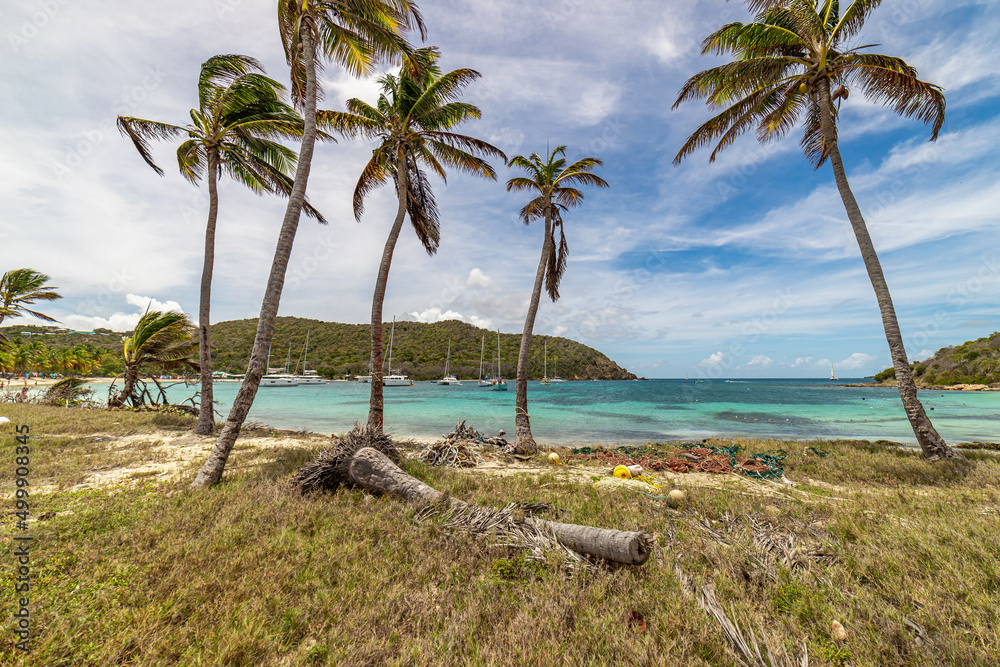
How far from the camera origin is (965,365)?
62156mm

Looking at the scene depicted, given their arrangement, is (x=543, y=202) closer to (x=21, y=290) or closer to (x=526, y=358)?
(x=526, y=358)

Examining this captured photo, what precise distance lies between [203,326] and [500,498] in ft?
35.8

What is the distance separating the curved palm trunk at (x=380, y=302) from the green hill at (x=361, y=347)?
221ft

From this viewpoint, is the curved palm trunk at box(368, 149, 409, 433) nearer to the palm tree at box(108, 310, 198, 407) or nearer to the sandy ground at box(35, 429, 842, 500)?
the sandy ground at box(35, 429, 842, 500)

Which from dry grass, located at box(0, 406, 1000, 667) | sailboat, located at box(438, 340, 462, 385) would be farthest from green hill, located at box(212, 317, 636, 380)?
dry grass, located at box(0, 406, 1000, 667)

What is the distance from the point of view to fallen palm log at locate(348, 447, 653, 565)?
3557 millimetres

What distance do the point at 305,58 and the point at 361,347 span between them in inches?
2980

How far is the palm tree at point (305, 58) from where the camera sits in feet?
21.1

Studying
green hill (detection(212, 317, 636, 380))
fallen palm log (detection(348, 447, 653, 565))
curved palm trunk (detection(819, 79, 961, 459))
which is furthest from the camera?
green hill (detection(212, 317, 636, 380))

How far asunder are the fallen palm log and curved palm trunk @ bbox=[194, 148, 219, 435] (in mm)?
8308

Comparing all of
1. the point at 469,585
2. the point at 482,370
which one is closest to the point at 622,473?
the point at 469,585

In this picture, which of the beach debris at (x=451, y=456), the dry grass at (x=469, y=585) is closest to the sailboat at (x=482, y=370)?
the beach debris at (x=451, y=456)

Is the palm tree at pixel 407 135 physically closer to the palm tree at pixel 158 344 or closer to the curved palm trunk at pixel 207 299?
the curved palm trunk at pixel 207 299

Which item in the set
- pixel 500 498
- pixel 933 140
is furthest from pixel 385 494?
pixel 933 140
